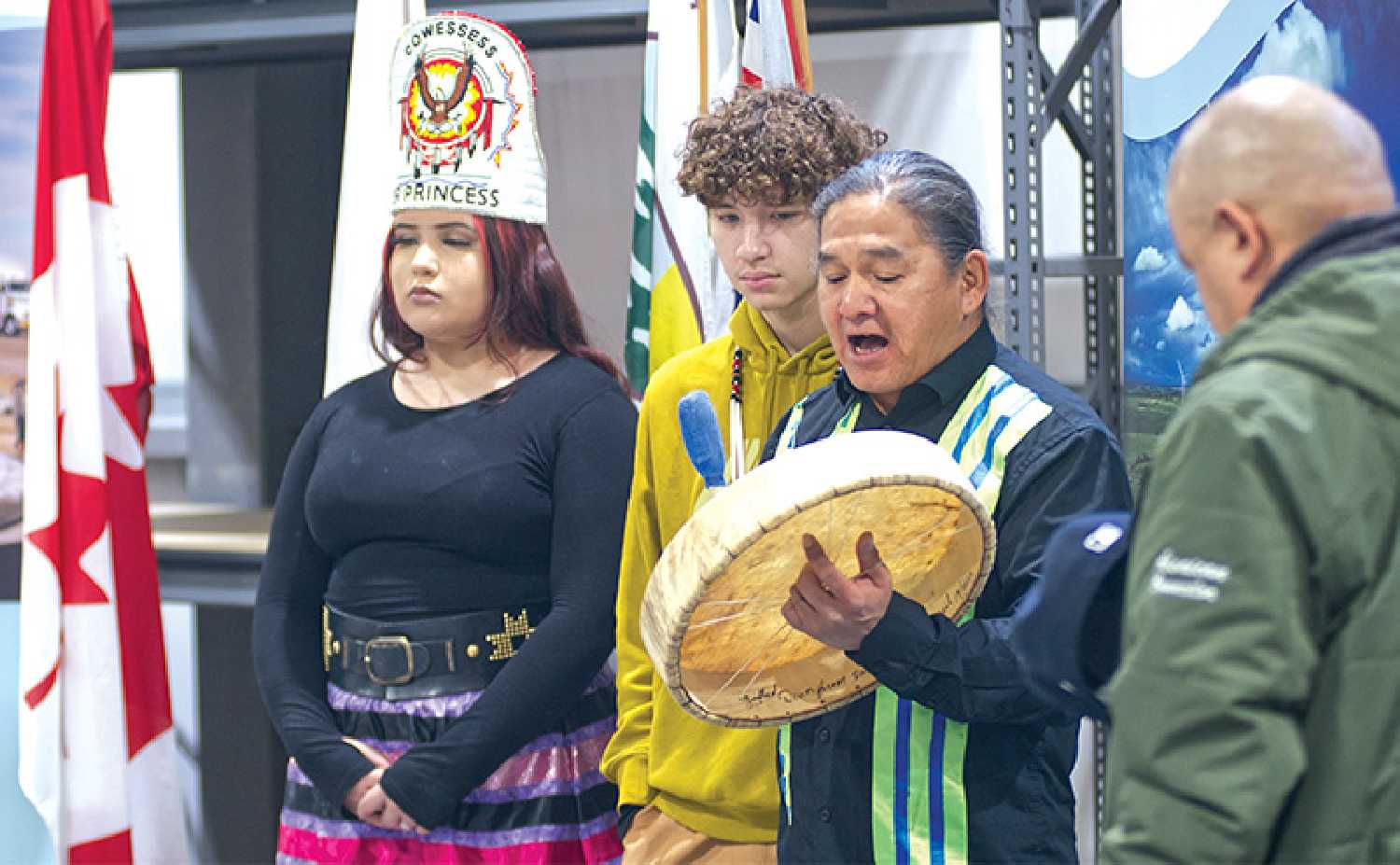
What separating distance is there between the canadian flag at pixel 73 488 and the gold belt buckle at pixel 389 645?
2.66 feet

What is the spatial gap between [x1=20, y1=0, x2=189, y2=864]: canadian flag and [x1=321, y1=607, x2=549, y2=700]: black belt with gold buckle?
0.81 metres

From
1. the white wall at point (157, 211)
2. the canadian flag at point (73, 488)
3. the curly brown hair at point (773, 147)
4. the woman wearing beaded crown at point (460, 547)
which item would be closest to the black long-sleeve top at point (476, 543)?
the woman wearing beaded crown at point (460, 547)

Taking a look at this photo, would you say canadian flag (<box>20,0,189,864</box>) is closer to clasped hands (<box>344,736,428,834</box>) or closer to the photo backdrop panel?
clasped hands (<box>344,736,428,834</box>)

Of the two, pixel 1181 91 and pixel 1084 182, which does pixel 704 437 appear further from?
pixel 1084 182

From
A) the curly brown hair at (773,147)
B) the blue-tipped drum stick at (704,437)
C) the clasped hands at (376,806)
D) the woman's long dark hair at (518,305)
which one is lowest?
the clasped hands at (376,806)

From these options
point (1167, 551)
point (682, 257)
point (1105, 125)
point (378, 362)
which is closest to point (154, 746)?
point (378, 362)

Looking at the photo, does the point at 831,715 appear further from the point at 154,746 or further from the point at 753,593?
the point at 154,746

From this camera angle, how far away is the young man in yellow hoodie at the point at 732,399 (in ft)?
5.54

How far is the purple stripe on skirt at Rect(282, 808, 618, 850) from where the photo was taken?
6.23 feet

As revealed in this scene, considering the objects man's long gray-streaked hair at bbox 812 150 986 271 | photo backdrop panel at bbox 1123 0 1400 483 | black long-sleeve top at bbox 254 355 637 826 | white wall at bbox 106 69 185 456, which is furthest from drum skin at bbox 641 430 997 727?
white wall at bbox 106 69 185 456

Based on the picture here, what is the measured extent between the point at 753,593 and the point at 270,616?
38.3 inches

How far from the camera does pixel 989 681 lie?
49.3 inches

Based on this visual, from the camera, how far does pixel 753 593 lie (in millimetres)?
1250

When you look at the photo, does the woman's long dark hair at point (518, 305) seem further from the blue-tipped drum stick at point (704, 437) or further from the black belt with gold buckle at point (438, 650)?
the blue-tipped drum stick at point (704, 437)
